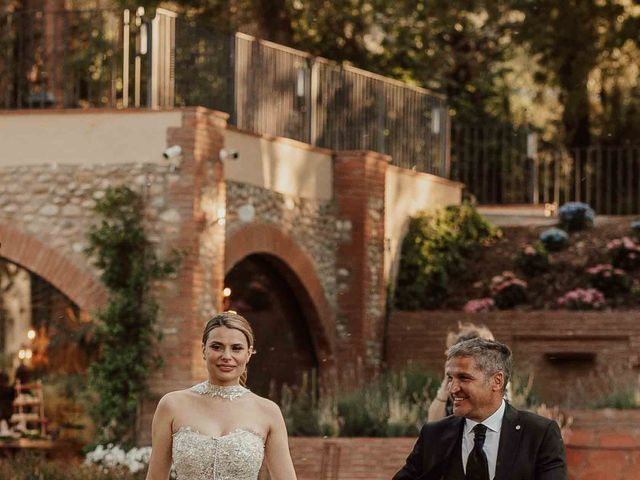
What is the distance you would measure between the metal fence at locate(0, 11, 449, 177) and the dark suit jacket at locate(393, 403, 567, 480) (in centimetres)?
1283

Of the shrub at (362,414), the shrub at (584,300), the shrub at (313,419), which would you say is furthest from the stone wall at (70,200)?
the shrub at (584,300)

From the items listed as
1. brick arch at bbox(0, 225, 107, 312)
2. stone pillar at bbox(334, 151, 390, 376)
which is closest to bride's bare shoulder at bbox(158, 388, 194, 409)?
brick arch at bbox(0, 225, 107, 312)

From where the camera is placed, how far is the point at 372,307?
23016 mm

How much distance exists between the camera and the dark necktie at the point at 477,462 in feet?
22.0

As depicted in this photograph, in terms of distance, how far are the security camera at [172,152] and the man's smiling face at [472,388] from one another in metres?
12.2

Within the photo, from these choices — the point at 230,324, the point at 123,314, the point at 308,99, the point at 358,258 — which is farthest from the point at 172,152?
the point at 230,324

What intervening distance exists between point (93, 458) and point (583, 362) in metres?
7.50

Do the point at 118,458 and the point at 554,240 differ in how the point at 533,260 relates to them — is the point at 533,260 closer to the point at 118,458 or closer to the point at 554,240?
→ the point at 554,240

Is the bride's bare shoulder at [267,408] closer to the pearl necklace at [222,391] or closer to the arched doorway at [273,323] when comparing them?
the pearl necklace at [222,391]

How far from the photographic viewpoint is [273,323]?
74.3 feet

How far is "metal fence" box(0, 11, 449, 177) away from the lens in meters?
19.5

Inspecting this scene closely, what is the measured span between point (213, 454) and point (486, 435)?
1.32 meters

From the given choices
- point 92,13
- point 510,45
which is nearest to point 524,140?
point 510,45

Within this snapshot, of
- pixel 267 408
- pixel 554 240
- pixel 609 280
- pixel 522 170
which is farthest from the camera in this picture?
pixel 522 170
